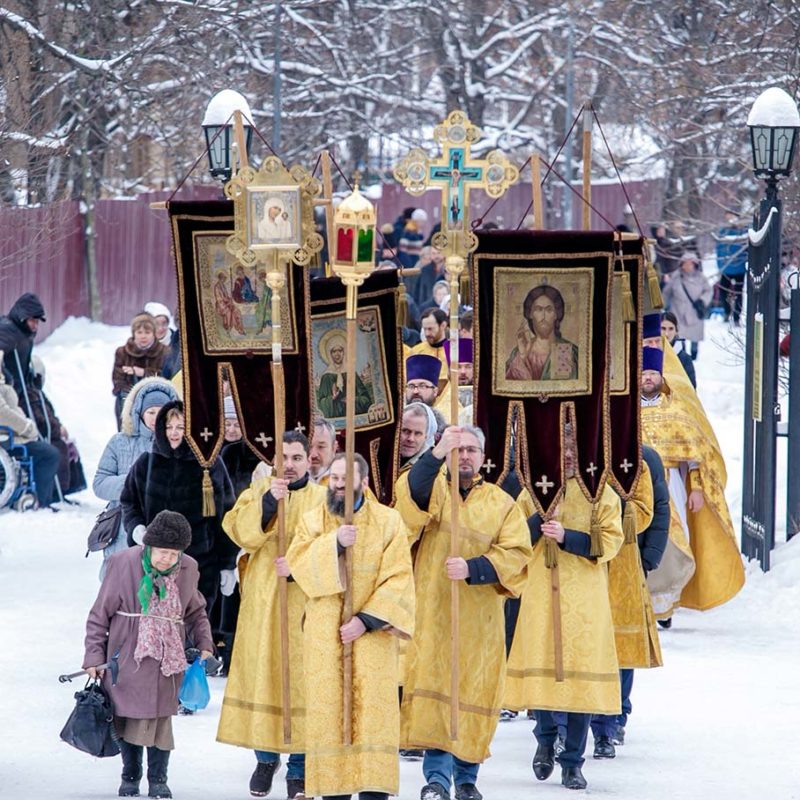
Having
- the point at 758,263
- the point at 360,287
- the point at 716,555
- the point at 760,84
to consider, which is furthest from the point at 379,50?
the point at 360,287

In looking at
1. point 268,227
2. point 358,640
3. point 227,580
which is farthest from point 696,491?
point 358,640

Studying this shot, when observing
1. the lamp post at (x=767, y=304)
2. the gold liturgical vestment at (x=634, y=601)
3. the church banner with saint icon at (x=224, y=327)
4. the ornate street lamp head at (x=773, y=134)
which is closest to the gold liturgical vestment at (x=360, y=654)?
the church banner with saint icon at (x=224, y=327)

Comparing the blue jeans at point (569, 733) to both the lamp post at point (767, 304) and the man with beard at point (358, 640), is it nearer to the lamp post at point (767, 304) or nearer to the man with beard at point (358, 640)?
the man with beard at point (358, 640)

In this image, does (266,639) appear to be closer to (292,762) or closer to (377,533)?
(292,762)

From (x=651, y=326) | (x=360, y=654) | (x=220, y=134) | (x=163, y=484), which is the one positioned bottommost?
(x=360, y=654)

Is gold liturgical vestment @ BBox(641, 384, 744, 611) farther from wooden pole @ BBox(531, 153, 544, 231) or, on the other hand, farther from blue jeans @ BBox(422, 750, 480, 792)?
blue jeans @ BBox(422, 750, 480, 792)

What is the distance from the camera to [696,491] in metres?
13.8

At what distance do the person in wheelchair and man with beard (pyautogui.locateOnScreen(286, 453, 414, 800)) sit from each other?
28.4 ft

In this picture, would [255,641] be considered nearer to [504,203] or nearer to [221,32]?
[221,32]

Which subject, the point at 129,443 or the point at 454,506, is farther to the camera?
the point at 129,443

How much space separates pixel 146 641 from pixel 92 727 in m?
0.45

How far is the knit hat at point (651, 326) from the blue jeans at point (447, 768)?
389cm

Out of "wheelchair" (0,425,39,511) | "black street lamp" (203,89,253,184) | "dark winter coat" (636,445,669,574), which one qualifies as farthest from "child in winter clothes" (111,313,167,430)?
"dark winter coat" (636,445,669,574)

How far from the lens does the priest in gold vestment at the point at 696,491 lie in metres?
13.5
